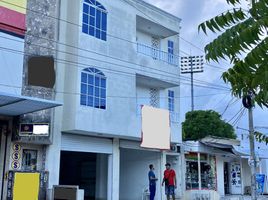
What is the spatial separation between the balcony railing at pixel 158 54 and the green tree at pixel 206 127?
869 inches

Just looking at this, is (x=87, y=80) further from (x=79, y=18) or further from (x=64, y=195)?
(x=64, y=195)

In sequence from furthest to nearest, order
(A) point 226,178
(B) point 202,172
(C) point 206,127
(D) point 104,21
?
(C) point 206,127 → (A) point 226,178 → (B) point 202,172 → (D) point 104,21

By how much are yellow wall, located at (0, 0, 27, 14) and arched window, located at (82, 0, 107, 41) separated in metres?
3.03

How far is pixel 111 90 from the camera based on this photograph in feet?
65.8

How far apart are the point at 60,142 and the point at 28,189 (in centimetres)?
256

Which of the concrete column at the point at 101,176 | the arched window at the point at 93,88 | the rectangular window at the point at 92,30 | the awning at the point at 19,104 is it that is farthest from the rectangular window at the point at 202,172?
the awning at the point at 19,104

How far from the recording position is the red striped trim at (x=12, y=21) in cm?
1600

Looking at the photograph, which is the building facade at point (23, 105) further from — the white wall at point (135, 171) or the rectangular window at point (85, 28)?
the white wall at point (135, 171)

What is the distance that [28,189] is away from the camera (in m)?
16.9

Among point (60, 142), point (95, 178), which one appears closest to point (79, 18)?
point (60, 142)

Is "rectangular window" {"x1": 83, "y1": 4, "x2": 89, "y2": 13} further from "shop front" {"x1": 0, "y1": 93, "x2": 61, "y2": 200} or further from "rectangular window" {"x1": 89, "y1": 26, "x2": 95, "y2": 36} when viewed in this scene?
"shop front" {"x1": 0, "y1": 93, "x2": 61, "y2": 200}

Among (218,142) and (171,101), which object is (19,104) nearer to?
(171,101)

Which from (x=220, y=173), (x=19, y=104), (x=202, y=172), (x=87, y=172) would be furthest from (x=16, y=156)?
(x=220, y=173)

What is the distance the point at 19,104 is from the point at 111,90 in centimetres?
585
